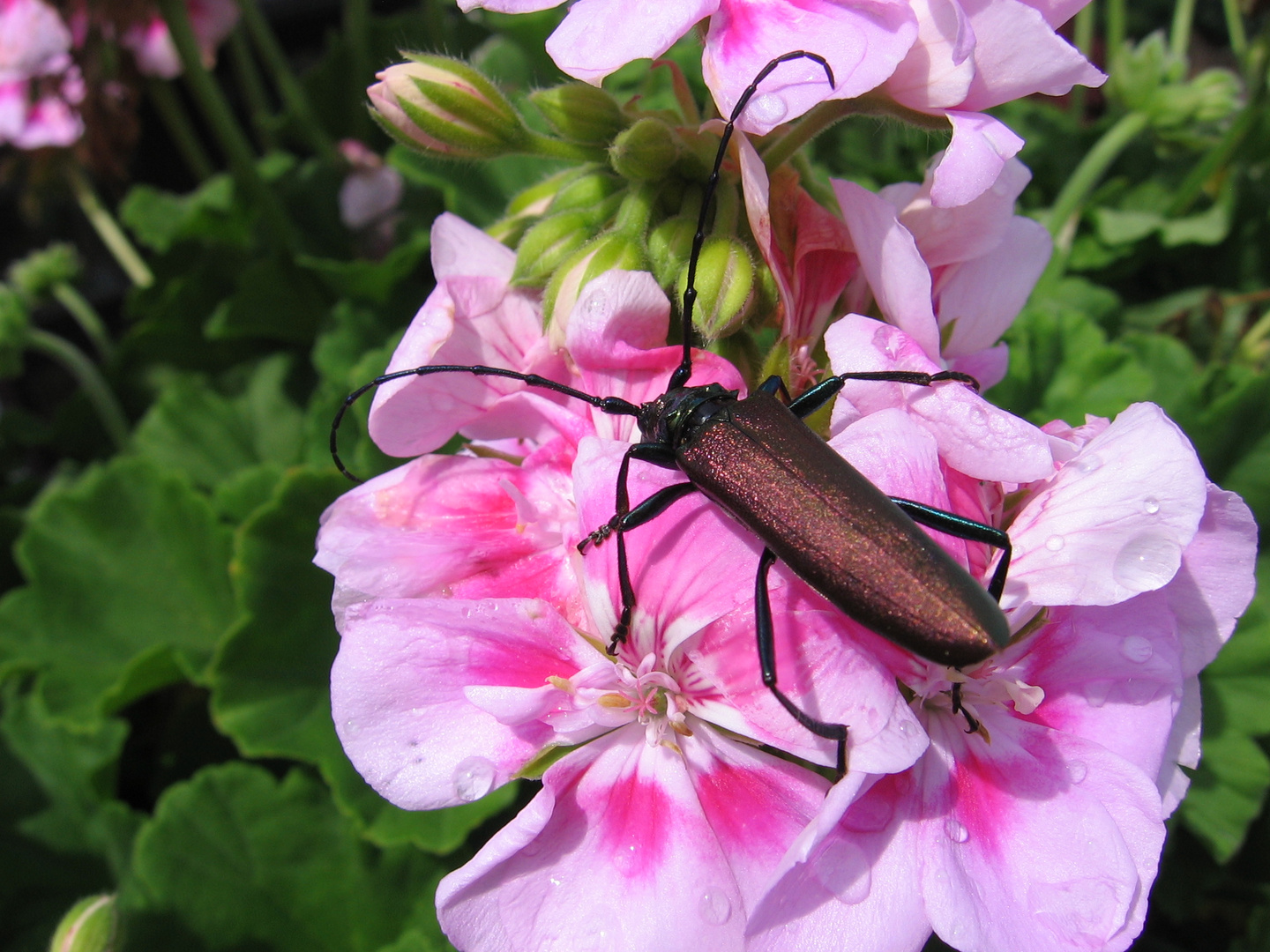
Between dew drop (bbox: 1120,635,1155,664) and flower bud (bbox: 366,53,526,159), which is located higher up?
flower bud (bbox: 366,53,526,159)

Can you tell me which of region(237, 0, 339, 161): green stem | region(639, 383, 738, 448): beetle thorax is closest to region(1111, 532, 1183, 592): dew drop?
region(639, 383, 738, 448): beetle thorax

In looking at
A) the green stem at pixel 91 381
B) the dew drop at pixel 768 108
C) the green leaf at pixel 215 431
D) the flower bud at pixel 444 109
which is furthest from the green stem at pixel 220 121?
the dew drop at pixel 768 108

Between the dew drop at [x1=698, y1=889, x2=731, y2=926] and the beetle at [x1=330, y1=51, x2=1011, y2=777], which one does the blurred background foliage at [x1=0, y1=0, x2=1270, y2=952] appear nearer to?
the beetle at [x1=330, y1=51, x2=1011, y2=777]

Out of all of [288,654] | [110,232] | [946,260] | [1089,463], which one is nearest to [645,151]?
[946,260]

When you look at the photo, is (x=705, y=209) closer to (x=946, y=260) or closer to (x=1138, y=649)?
(x=946, y=260)

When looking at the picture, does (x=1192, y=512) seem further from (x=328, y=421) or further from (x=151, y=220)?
(x=151, y=220)

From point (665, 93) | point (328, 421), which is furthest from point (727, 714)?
point (665, 93)
